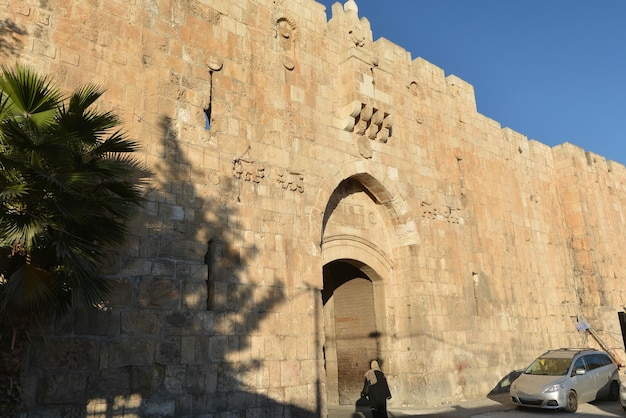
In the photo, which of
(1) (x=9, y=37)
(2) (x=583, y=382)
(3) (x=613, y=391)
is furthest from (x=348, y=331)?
(1) (x=9, y=37)

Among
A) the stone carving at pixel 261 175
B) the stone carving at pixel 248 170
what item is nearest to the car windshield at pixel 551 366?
the stone carving at pixel 261 175

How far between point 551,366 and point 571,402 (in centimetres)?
103

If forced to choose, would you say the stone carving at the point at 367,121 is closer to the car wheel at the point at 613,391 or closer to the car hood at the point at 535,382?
the car hood at the point at 535,382

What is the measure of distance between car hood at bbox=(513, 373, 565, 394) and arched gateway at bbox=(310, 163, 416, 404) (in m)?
3.00

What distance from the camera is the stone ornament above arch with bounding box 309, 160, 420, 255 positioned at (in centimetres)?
1034

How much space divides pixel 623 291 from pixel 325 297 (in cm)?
1317

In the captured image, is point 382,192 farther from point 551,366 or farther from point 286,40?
point 551,366

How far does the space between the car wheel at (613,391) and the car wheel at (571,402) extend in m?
1.89

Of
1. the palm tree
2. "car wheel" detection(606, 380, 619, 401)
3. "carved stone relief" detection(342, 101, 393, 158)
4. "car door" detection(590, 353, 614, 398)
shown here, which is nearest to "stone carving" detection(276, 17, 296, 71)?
"carved stone relief" detection(342, 101, 393, 158)

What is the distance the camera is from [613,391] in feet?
38.0

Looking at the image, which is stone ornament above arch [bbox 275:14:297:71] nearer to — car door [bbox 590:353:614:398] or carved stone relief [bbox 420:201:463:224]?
carved stone relief [bbox 420:201:463:224]

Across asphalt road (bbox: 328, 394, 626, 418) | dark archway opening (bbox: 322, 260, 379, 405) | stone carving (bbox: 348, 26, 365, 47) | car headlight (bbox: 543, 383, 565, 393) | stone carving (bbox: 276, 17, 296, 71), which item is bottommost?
asphalt road (bbox: 328, 394, 626, 418)

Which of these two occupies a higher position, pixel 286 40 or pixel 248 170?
pixel 286 40

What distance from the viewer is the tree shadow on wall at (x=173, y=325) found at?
20.9 feet
